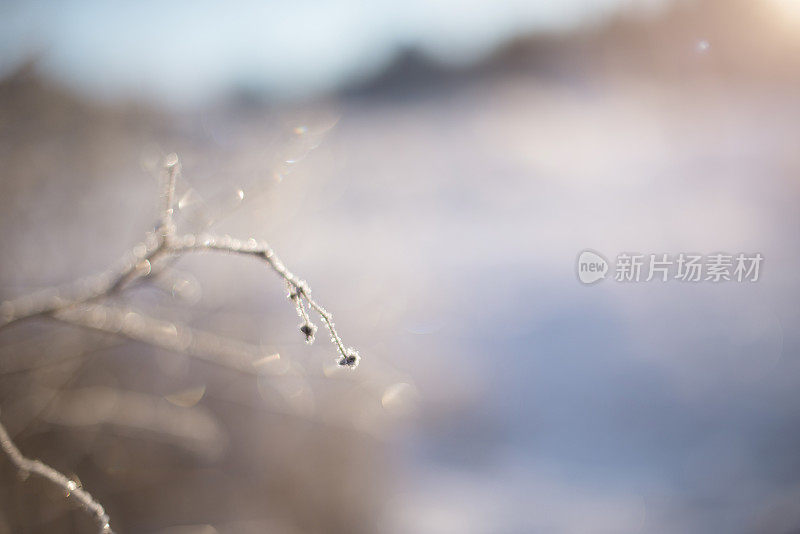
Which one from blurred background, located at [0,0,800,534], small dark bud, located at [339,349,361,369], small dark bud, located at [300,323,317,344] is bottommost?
small dark bud, located at [339,349,361,369]

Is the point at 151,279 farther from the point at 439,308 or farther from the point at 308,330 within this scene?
the point at 439,308

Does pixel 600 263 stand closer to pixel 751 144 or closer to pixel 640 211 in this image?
pixel 640 211

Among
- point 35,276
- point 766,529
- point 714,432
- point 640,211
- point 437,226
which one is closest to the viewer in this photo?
point 35,276

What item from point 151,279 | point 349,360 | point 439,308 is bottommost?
point 349,360

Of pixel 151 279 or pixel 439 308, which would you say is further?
pixel 439 308

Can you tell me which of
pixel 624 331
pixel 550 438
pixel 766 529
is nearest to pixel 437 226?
pixel 624 331

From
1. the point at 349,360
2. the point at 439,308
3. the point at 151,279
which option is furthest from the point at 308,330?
the point at 439,308

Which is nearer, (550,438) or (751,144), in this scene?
(550,438)

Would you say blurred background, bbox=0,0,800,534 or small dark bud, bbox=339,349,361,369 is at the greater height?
blurred background, bbox=0,0,800,534
